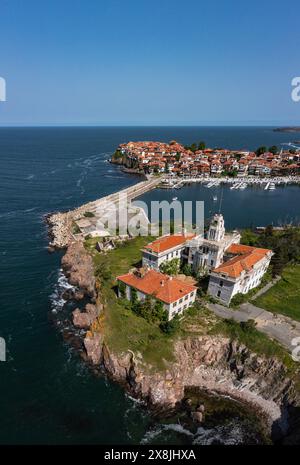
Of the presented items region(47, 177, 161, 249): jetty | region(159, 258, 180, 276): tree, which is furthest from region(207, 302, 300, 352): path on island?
region(47, 177, 161, 249): jetty

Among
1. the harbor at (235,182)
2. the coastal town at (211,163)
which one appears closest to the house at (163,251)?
the harbor at (235,182)

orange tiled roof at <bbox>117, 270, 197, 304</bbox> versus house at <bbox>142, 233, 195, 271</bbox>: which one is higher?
house at <bbox>142, 233, 195, 271</bbox>

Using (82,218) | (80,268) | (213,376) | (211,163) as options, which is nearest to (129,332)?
(213,376)

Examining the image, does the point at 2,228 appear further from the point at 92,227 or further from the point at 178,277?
the point at 178,277

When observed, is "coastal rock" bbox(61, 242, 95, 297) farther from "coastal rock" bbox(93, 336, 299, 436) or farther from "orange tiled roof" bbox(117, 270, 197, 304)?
"coastal rock" bbox(93, 336, 299, 436)

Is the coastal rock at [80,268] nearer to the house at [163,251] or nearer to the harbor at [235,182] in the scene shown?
the house at [163,251]

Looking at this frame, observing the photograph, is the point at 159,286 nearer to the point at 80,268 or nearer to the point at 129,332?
the point at 129,332
